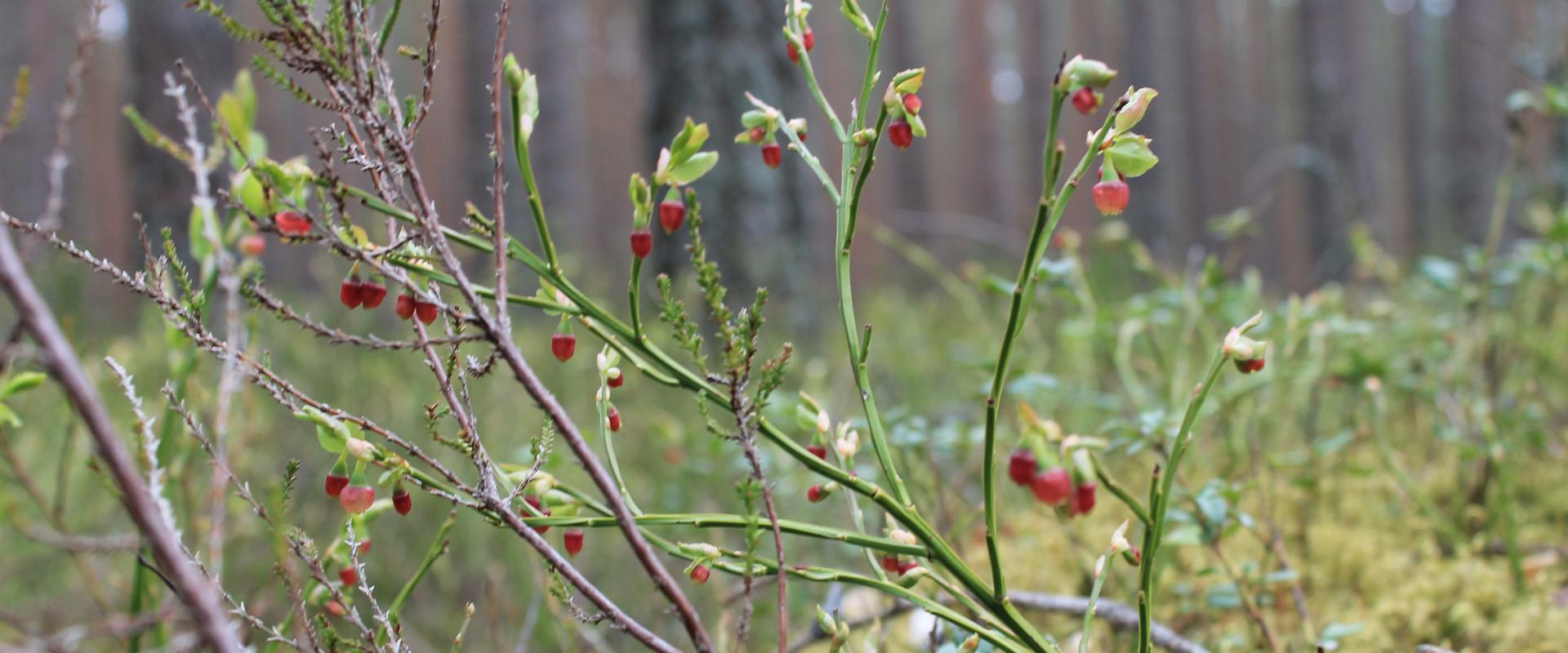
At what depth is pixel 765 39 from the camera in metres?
3.53

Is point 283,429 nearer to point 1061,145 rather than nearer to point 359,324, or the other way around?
point 359,324

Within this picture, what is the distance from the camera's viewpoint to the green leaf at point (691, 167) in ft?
1.91

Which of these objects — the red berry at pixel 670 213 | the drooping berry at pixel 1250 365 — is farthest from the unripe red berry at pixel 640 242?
the drooping berry at pixel 1250 365

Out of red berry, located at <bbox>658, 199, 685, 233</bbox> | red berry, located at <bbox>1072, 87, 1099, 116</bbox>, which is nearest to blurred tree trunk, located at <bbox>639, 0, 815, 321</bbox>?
red berry, located at <bbox>658, 199, 685, 233</bbox>

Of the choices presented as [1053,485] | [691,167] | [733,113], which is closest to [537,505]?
[691,167]

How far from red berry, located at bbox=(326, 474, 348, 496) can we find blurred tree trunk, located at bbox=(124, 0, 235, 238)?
3.78 meters

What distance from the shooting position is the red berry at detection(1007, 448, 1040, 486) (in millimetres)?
481

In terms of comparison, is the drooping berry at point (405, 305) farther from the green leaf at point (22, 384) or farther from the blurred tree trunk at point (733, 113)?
the blurred tree trunk at point (733, 113)

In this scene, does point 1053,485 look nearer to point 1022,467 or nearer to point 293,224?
point 1022,467

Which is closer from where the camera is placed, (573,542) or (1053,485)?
(1053,485)

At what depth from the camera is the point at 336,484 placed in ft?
1.96

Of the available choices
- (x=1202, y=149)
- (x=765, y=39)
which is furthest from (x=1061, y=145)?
(x=1202, y=149)

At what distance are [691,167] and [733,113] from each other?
119 inches

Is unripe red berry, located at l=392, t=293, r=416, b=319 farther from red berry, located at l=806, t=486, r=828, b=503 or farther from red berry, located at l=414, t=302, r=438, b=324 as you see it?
red berry, located at l=806, t=486, r=828, b=503
